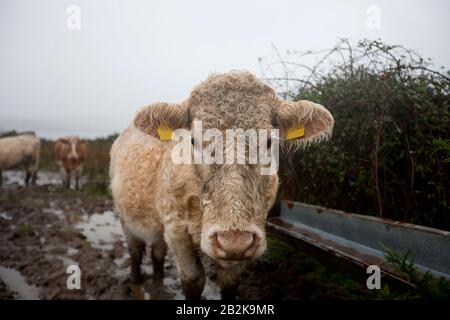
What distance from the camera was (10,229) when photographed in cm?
634

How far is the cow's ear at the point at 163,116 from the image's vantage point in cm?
258

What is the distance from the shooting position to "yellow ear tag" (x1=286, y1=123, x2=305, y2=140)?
2.64 m

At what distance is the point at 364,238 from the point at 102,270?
353 cm

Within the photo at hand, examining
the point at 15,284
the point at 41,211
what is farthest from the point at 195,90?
the point at 41,211

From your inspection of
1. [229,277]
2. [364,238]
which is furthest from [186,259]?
[364,238]

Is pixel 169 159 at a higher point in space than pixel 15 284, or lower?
higher

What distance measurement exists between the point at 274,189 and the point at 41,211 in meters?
7.02

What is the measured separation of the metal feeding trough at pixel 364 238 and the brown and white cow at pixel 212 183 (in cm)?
91

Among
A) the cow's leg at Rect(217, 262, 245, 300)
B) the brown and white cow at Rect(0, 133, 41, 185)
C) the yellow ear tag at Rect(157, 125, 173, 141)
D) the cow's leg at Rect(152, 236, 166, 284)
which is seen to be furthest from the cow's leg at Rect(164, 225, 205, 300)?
Answer: the brown and white cow at Rect(0, 133, 41, 185)

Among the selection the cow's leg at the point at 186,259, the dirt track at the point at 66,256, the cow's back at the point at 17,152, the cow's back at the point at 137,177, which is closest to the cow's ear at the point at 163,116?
the cow's back at the point at 137,177

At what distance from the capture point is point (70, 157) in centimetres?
1310

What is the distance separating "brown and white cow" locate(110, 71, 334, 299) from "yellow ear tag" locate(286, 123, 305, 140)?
1 centimetres

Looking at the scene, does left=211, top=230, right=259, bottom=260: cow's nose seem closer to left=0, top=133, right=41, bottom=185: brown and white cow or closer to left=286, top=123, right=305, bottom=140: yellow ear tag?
left=286, top=123, right=305, bottom=140: yellow ear tag
